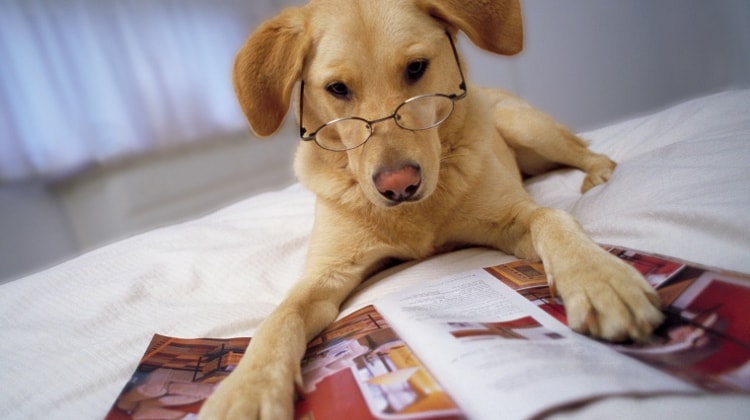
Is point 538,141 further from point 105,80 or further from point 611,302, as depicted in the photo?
point 105,80

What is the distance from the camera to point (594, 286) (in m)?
0.80

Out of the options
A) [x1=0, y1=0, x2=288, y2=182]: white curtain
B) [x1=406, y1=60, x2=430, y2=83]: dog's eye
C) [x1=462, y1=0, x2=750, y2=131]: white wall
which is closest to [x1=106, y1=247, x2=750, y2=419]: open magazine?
[x1=406, y1=60, x2=430, y2=83]: dog's eye

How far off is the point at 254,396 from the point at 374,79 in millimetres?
843

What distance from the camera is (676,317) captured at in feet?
2.36

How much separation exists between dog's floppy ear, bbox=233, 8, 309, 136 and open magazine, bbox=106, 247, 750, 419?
2.25 feet

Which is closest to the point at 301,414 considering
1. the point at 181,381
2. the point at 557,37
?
the point at 181,381

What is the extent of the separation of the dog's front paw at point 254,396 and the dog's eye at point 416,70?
0.84m

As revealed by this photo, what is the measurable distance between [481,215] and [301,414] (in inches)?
32.6

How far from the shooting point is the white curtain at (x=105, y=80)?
2760 mm

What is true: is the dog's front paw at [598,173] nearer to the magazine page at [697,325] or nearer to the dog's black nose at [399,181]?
the magazine page at [697,325]

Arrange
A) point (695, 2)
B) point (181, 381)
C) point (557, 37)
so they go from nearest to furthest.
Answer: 1. point (181, 381)
2. point (695, 2)
3. point (557, 37)

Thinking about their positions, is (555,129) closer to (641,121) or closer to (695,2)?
(641,121)

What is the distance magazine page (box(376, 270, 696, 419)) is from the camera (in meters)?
0.55

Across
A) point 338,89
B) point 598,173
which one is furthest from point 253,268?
point 598,173
